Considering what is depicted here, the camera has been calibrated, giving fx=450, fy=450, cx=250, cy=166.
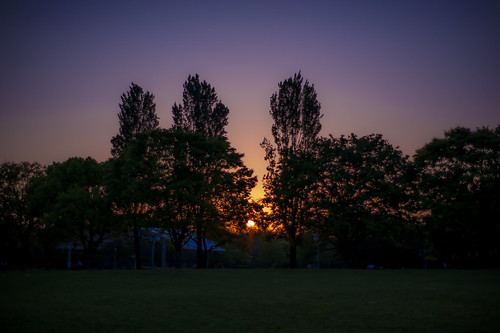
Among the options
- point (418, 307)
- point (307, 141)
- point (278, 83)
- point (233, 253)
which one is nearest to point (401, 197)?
point (307, 141)

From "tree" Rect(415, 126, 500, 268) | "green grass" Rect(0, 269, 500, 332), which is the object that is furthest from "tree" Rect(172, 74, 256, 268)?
Answer: "green grass" Rect(0, 269, 500, 332)

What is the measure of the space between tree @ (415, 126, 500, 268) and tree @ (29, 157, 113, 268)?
4040 centimetres

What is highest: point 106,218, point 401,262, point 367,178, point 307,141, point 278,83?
point 278,83

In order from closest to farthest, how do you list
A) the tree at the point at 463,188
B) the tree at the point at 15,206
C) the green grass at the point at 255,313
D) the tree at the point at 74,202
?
the green grass at the point at 255,313, the tree at the point at 463,188, the tree at the point at 74,202, the tree at the point at 15,206

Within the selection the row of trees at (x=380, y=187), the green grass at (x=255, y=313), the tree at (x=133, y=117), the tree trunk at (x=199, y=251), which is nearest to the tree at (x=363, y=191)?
the row of trees at (x=380, y=187)

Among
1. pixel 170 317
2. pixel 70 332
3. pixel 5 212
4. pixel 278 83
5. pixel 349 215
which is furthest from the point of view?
pixel 5 212

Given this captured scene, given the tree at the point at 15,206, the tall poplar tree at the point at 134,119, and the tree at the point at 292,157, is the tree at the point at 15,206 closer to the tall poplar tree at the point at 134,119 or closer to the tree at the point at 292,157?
the tall poplar tree at the point at 134,119

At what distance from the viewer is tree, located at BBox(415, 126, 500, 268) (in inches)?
1951

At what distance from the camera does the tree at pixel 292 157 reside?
2304 inches

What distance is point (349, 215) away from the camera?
5559 cm

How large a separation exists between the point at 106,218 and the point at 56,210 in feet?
21.1

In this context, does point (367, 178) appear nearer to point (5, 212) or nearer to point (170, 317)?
point (170, 317)

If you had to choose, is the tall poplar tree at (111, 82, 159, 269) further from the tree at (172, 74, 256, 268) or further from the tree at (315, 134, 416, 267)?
the tree at (315, 134, 416, 267)

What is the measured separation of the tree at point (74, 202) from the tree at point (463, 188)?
133 feet
